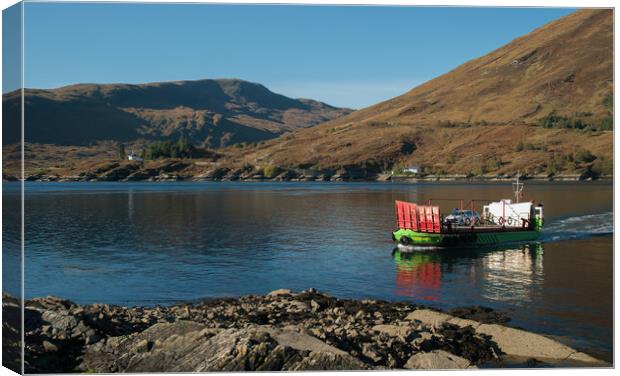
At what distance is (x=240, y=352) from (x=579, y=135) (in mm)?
202459

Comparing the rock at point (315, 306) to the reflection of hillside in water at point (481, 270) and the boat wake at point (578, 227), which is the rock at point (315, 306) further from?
the boat wake at point (578, 227)

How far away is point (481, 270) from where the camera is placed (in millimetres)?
39625

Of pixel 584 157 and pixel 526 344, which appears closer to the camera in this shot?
pixel 526 344

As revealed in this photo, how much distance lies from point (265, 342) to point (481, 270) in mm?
26346

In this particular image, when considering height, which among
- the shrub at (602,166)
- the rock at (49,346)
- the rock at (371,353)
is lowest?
the rock at (371,353)

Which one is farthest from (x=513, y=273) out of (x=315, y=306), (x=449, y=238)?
(x=315, y=306)

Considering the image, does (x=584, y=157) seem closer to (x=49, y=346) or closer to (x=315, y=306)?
(x=315, y=306)

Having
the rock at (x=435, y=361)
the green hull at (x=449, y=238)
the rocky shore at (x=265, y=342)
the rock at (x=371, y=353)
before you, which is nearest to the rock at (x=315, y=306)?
the rocky shore at (x=265, y=342)

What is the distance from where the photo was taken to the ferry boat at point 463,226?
1948 inches

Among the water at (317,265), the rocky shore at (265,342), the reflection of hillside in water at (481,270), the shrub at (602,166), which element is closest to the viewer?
the rocky shore at (265,342)

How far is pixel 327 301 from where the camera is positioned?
27.4m

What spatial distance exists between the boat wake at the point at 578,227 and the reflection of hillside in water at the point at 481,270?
6.91 m

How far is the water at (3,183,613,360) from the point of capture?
1124 inches

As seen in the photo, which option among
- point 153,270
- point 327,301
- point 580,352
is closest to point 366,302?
point 327,301
